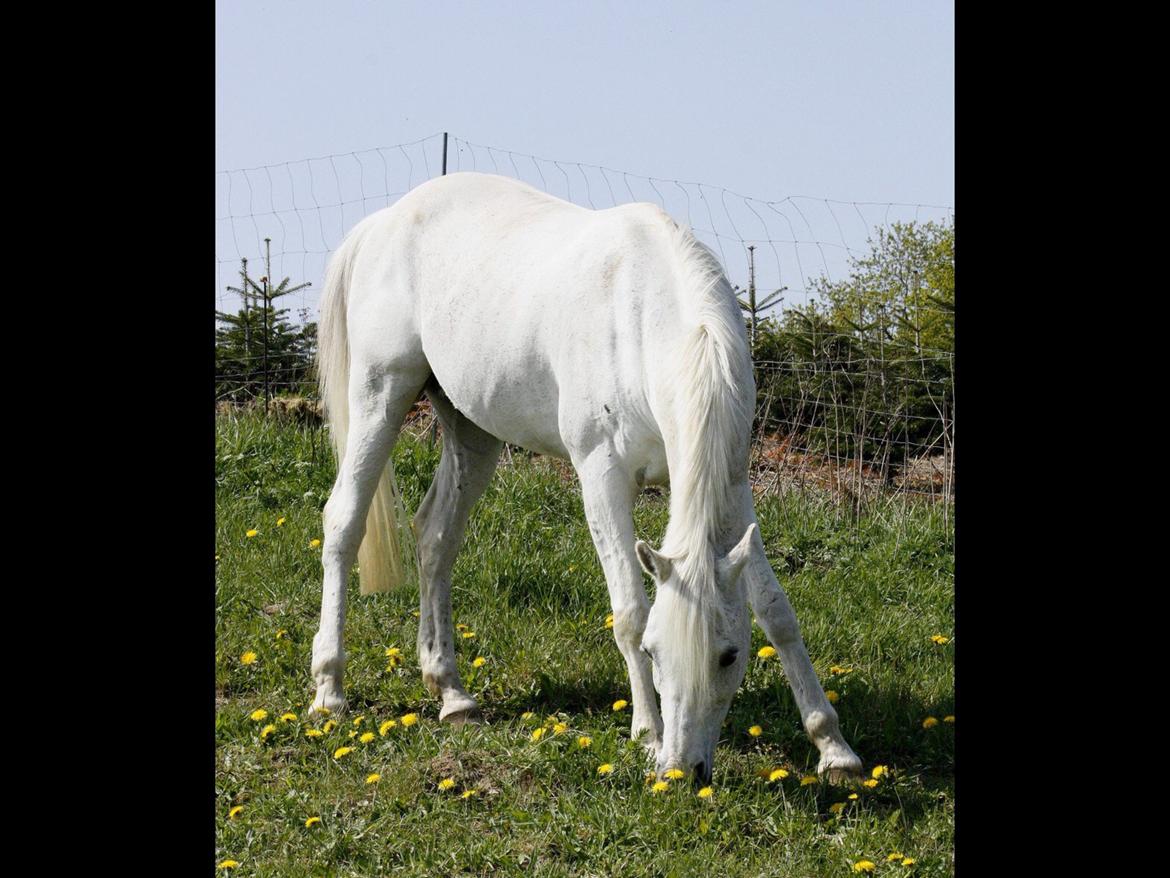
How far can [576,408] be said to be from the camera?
436cm

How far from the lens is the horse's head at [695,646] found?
3484 mm

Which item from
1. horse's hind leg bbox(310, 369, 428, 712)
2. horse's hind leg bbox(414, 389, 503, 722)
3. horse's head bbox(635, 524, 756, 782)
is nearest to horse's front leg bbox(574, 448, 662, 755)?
horse's head bbox(635, 524, 756, 782)

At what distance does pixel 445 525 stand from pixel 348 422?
2.39ft

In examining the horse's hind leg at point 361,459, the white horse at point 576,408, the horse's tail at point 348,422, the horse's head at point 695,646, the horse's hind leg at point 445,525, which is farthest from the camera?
the horse's tail at point 348,422

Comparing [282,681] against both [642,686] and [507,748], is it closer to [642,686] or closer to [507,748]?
[507,748]

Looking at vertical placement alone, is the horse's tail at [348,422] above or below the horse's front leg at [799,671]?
above

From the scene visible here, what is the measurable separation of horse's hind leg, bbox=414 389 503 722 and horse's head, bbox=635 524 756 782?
5.13 ft

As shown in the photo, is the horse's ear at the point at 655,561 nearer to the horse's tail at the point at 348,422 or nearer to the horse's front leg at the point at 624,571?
the horse's front leg at the point at 624,571

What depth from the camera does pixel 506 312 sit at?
4.74 m

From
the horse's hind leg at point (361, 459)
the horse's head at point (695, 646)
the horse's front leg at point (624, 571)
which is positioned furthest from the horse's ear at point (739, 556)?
the horse's hind leg at point (361, 459)

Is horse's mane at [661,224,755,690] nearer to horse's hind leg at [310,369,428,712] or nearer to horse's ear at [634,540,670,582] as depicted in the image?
horse's ear at [634,540,670,582]

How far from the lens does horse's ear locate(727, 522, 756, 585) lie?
3.56 metres

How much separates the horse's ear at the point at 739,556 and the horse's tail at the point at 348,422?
228cm
